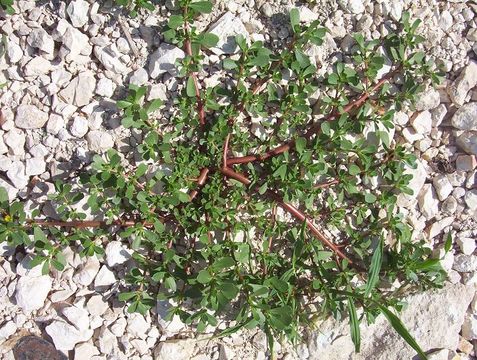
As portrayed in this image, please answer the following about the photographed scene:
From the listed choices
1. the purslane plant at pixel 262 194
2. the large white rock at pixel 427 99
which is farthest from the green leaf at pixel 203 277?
the large white rock at pixel 427 99

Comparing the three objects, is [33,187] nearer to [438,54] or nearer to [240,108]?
[240,108]

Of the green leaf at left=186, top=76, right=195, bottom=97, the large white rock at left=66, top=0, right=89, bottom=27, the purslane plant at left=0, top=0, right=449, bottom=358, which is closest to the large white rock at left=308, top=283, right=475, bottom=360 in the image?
the purslane plant at left=0, top=0, right=449, bottom=358

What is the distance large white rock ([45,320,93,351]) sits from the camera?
340 cm

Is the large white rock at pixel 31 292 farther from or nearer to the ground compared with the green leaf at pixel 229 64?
nearer to the ground

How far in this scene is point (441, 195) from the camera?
373 centimetres

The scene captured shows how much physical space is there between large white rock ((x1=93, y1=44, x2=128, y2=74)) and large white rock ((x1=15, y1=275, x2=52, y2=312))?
3.87 feet

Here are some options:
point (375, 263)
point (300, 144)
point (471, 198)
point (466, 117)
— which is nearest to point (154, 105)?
point (300, 144)

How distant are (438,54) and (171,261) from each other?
6.36 feet

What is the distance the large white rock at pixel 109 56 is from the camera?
3406mm

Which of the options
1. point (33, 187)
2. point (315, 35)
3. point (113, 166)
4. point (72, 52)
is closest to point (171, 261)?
point (113, 166)

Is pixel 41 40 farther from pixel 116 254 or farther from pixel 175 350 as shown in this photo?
pixel 175 350

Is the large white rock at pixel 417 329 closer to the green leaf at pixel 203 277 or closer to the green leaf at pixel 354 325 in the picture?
the green leaf at pixel 354 325

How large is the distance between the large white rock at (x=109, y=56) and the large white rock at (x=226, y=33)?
0.52 metres

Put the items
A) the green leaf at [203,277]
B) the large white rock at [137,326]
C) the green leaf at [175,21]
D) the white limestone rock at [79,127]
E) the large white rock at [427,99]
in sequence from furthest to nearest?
1. the large white rock at [427,99]
2. the large white rock at [137,326]
3. the white limestone rock at [79,127]
4. the green leaf at [175,21]
5. the green leaf at [203,277]
